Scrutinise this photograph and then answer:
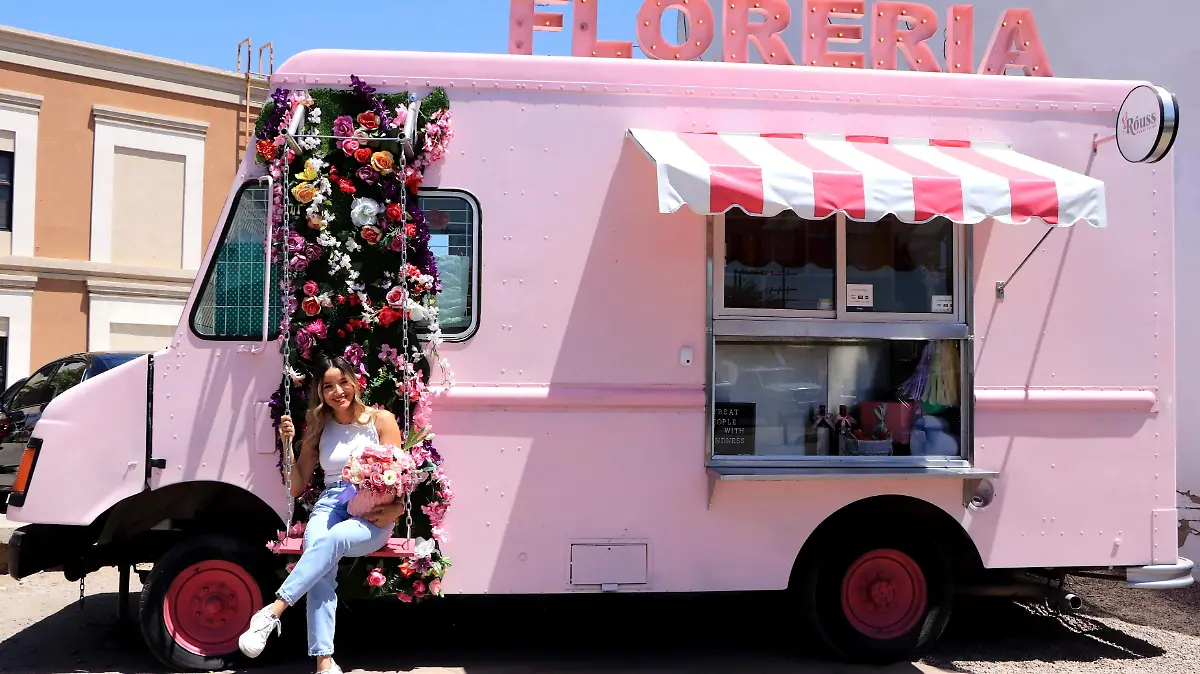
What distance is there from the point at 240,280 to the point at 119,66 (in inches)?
543

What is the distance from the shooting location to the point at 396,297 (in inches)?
182

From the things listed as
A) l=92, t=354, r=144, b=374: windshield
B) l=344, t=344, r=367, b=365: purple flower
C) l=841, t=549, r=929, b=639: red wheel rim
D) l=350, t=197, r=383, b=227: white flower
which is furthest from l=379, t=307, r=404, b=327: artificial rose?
l=92, t=354, r=144, b=374: windshield

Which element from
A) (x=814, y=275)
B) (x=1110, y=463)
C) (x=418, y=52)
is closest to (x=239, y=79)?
(x=418, y=52)

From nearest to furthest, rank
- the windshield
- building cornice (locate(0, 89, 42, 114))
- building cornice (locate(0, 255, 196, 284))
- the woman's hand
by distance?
1. the woman's hand
2. the windshield
3. building cornice (locate(0, 89, 42, 114))
4. building cornice (locate(0, 255, 196, 284))

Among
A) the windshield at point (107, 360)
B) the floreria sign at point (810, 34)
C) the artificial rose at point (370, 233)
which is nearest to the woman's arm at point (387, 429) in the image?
the artificial rose at point (370, 233)

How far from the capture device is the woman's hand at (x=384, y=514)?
4.45m

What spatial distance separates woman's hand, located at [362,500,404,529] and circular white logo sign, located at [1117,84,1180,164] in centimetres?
405

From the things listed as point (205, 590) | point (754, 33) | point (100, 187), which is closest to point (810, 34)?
point (754, 33)

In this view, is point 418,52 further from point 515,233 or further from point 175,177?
point 175,177

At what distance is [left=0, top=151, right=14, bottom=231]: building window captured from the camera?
1548 cm

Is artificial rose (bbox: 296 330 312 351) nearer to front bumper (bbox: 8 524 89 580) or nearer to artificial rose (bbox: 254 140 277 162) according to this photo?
artificial rose (bbox: 254 140 277 162)

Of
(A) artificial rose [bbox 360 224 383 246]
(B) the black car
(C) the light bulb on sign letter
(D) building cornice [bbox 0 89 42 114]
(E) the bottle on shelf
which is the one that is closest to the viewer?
(A) artificial rose [bbox 360 224 383 246]

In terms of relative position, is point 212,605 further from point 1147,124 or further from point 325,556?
point 1147,124

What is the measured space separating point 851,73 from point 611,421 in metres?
2.26
